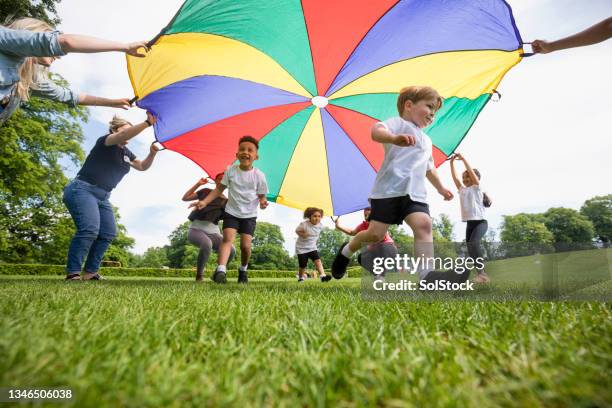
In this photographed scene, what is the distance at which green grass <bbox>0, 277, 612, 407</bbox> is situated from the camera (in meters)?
0.67

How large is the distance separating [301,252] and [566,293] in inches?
256

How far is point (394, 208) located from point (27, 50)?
10.1ft

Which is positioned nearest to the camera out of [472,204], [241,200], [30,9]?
[241,200]

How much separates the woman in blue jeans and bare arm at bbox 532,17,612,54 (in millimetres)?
4515

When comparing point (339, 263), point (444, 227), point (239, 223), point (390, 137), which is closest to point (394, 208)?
point (390, 137)

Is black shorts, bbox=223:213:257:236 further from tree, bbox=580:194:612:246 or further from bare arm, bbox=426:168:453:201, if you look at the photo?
tree, bbox=580:194:612:246

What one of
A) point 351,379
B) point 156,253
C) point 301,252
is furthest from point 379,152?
point 156,253

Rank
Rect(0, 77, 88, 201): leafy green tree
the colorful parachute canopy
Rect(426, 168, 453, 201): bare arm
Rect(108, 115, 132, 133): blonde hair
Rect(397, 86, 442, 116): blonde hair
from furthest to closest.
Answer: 1. Rect(0, 77, 88, 201): leafy green tree
2. Rect(108, 115, 132, 133): blonde hair
3. the colorful parachute canopy
4. Rect(426, 168, 453, 201): bare arm
5. Rect(397, 86, 442, 116): blonde hair

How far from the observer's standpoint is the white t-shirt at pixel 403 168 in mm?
3113

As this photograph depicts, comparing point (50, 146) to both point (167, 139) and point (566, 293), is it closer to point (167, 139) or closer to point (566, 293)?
point (167, 139)

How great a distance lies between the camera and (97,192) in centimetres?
458

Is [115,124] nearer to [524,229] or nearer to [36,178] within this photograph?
[36,178]

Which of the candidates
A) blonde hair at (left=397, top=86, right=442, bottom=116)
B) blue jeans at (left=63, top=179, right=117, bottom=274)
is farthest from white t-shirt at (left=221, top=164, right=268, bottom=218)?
blonde hair at (left=397, top=86, right=442, bottom=116)

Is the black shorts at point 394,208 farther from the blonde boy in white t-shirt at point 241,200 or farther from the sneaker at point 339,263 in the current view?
the blonde boy in white t-shirt at point 241,200
